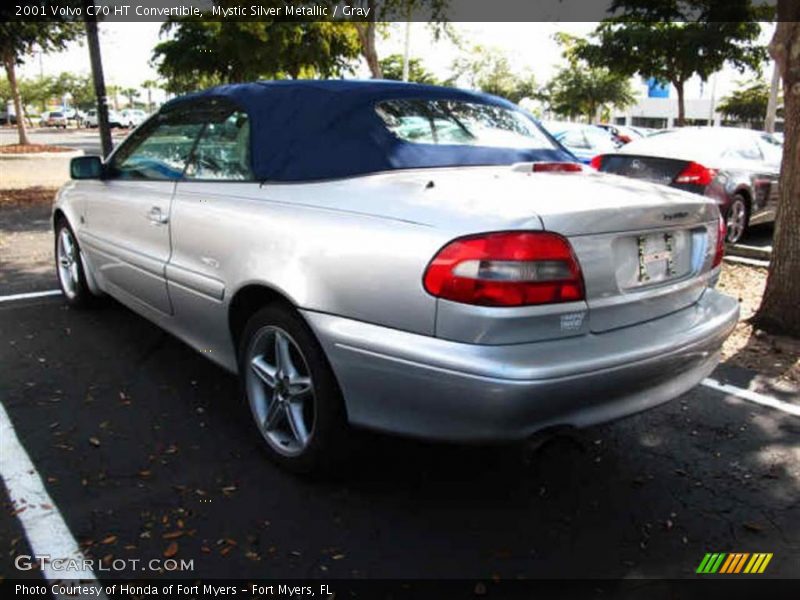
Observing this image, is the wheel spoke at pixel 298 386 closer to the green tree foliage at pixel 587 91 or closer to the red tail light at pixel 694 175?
the red tail light at pixel 694 175

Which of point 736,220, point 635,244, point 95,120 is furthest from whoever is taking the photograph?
point 95,120

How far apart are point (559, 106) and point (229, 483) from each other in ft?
181

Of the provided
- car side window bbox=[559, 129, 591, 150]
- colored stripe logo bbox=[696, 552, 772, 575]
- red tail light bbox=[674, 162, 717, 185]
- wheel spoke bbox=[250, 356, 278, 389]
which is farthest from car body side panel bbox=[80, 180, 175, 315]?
car side window bbox=[559, 129, 591, 150]

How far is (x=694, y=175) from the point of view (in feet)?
26.7

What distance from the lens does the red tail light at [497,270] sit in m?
2.37

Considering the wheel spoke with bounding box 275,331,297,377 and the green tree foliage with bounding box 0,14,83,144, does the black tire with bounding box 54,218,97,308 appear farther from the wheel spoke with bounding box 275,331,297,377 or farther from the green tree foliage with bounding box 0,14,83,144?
the green tree foliage with bounding box 0,14,83,144

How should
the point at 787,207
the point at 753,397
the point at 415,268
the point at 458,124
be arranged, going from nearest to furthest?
the point at 415,268 → the point at 458,124 → the point at 753,397 → the point at 787,207

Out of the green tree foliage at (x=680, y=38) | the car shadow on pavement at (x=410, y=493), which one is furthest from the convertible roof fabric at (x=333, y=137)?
the green tree foliage at (x=680, y=38)

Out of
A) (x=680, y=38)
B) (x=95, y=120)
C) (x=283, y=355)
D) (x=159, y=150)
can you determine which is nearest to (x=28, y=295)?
(x=159, y=150)

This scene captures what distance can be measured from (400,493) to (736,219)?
7310 mm

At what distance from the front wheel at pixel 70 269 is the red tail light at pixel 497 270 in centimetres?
366

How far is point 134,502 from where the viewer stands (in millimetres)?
2877

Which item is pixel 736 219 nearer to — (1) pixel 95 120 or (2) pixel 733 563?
(2) pixel 733 563

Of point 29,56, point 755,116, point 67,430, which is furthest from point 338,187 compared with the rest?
point 755,116
